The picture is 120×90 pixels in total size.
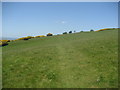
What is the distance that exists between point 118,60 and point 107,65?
2.11m

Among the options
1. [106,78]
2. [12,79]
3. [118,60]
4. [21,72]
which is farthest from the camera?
[118,60]

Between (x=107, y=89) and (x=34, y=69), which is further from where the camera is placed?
(x=34, y=69)

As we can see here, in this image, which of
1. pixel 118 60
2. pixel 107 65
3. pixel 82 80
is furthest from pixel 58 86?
pixel 118 60

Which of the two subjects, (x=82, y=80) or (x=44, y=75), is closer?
(x=82, y=80)

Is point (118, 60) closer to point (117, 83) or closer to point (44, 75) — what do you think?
point (117, 83)

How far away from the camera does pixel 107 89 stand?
7.69 metres

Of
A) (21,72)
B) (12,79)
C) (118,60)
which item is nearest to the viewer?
(12,79)

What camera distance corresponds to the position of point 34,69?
38.2ft

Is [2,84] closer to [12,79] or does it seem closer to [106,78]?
[12,79]

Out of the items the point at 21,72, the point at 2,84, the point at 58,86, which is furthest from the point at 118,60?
the point at 2,84

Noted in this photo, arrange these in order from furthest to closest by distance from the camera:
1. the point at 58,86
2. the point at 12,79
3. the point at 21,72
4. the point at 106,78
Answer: the point at 21,72 → the point at 12,79 → the point at 106,78 → the point at 58,86

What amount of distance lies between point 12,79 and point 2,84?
94 cm

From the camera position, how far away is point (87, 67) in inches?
453

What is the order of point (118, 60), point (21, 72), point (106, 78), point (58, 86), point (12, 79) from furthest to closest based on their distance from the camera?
point (118, 60), point (21, 72), point (12, 79), point (106, 78), point (58, 86)
